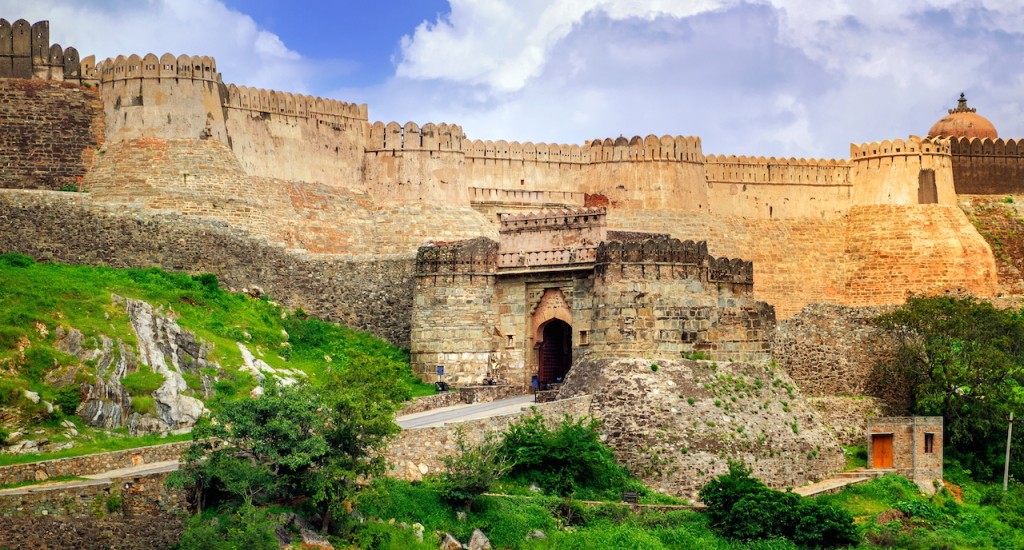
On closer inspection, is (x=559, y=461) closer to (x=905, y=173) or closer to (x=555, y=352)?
(x=555, y=352)

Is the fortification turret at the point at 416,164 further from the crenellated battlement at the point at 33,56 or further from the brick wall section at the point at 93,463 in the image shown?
the brick wall section at the point at 93,463

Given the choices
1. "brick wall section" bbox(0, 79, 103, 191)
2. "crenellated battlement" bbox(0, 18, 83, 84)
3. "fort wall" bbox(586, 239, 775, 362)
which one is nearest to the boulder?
"fort wall" bbox(586, 239, 775, 362)

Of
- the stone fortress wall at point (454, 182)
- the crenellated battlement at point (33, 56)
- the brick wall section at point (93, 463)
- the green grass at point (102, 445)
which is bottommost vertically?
the brick wall section at point (93, 463)

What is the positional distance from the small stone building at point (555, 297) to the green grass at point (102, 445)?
9469 millimetres

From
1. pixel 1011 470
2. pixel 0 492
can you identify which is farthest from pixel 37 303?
pixel 1011 470

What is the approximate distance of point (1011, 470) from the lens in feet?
144

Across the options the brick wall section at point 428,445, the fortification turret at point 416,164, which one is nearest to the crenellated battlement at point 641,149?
the fortification turret at point 416,164

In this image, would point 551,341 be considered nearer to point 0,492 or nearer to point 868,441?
point 868,441

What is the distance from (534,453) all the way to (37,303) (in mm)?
10568

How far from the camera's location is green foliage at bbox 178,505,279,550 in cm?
3003

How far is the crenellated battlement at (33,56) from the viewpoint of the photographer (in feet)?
155

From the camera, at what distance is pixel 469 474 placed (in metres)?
34.7

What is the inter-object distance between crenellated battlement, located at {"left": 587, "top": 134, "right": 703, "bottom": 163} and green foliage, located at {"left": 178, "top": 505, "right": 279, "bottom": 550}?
27.0 m

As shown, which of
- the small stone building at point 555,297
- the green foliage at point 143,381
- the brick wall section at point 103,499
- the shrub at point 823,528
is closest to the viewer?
the brick wall section at point 103,499
